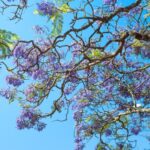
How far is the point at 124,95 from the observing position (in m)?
13.1

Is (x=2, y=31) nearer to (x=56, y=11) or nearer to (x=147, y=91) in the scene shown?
(x=56, y=11)

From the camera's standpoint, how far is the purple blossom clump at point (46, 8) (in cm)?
1049

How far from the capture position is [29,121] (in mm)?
12172

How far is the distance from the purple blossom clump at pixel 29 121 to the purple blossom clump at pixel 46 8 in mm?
2631

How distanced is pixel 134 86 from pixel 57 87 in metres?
3.37

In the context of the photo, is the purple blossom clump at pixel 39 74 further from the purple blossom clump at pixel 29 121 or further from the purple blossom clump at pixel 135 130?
the purple blossom clump at pixel 135 130

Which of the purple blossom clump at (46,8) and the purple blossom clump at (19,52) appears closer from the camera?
the purple blossom clump at (46,8)

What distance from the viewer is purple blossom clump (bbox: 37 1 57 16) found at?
34.4 feet

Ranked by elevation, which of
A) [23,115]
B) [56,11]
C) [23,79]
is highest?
[56,11]

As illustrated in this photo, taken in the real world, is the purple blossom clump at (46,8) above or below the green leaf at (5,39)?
above

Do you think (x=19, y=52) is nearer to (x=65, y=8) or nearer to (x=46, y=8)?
(x=46, y=8)

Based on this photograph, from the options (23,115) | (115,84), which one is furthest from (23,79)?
(115,84)

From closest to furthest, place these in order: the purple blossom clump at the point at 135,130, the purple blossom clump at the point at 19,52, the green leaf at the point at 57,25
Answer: the green leaf at the point at 57,25 → the purple blossom clump at the point at 19,52 → the purple blossom clump at the point at 135,130

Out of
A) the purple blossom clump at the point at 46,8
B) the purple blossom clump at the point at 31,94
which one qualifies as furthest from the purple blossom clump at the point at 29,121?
the purple blossom clump at the point at 46,8
